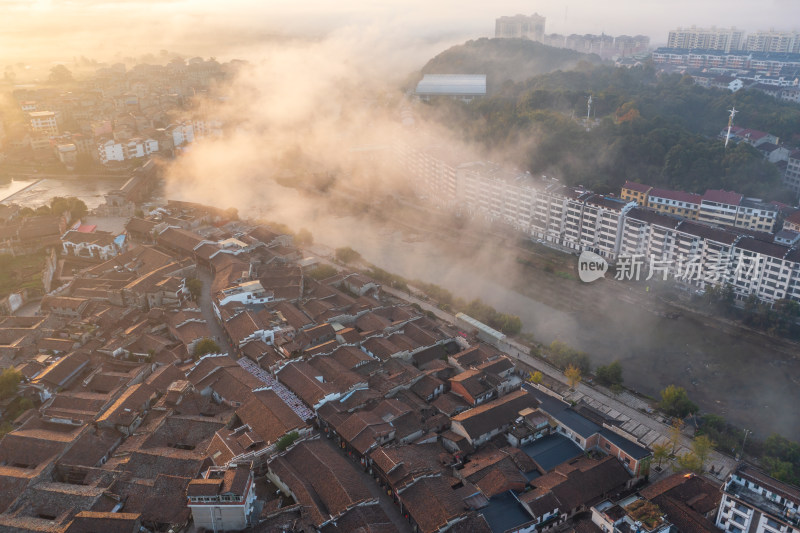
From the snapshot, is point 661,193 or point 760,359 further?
point 661,193

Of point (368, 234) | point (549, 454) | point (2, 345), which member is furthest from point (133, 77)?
point (549, 454)

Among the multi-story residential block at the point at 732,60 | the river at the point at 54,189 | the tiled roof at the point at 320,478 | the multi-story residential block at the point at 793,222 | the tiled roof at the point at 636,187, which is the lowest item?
the tiled roof at the point at 320,478

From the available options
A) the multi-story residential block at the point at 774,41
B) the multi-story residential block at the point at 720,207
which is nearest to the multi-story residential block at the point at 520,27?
the multi-story residential block at the point at 774,41

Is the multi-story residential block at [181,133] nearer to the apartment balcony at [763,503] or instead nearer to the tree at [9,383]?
the tree at [9,383]

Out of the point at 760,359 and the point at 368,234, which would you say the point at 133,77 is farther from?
the point at 760,359

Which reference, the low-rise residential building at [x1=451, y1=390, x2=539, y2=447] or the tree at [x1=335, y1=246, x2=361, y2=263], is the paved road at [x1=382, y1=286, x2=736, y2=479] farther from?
the tree at [x1=335, y1=246, x2=361, y2=263]

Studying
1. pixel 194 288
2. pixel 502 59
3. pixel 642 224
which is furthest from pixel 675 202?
pixel 502 59

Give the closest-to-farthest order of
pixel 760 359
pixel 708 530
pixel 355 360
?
1. pixel 708 530
2. pixel 355 360
3. pixel 760 359
